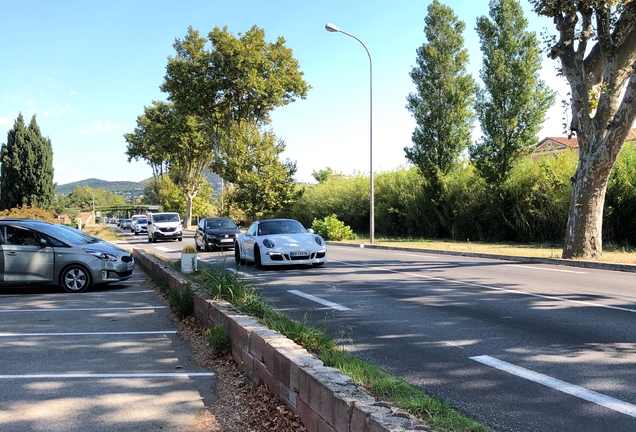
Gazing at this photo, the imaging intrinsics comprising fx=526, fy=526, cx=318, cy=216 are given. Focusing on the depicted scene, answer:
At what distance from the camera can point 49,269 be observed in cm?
1079

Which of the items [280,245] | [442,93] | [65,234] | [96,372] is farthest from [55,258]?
[442,93]

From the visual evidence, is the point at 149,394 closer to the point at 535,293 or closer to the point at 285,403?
the point at 285,403

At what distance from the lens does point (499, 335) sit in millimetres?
6309

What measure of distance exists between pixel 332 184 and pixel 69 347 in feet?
118

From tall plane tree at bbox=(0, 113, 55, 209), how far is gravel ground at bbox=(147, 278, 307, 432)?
1694 inches

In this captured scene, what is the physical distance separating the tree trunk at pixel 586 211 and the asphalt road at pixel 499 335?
362cm

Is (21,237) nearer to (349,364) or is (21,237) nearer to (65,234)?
(65,234)

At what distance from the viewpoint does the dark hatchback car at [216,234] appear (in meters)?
22.6

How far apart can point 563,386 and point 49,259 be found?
9909 millimetres

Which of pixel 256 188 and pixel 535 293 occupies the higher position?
pixel 256 188

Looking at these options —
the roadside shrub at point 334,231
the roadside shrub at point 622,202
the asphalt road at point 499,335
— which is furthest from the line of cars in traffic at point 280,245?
the roadside shrub at point 334,231

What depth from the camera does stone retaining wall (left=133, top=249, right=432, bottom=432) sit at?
2.88 metres

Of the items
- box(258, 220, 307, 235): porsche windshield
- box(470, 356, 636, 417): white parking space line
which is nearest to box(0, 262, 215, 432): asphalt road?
box(470, 356, 636, 417): white parking space line

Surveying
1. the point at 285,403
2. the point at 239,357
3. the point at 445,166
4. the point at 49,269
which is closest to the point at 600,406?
the point at 285,403
